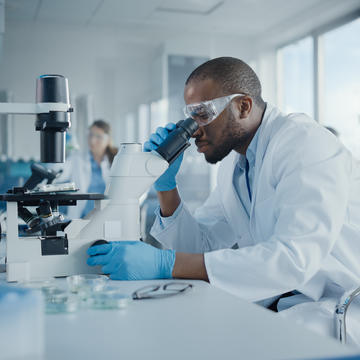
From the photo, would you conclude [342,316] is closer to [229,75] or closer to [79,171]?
[229,75]

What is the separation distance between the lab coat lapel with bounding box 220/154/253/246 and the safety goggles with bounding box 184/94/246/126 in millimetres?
286

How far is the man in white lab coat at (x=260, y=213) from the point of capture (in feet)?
3.60

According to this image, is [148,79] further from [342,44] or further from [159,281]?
[159,281]

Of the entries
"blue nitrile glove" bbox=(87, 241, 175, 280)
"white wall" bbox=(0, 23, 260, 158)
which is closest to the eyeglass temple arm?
"blue nitrile glove" bbox=(87, 241, 175, 280)

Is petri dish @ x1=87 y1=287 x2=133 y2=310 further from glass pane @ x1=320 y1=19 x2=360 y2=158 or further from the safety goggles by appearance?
glass pane @ x1=320 y1=19 x2=360 y2=158

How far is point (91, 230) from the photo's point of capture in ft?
3.74

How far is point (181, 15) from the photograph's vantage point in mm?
4918

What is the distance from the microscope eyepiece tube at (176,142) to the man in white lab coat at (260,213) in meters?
0.24

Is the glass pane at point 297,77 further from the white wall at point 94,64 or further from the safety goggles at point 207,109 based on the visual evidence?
the safety goggles at point 207,109

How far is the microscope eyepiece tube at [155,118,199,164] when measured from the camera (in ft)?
3.84

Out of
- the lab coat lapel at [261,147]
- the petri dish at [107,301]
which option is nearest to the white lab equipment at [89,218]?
the petri dish at [107,301]

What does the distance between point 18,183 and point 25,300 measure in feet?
14.4

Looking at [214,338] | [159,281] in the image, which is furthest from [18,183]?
[214,338]

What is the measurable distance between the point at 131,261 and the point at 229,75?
802mm
